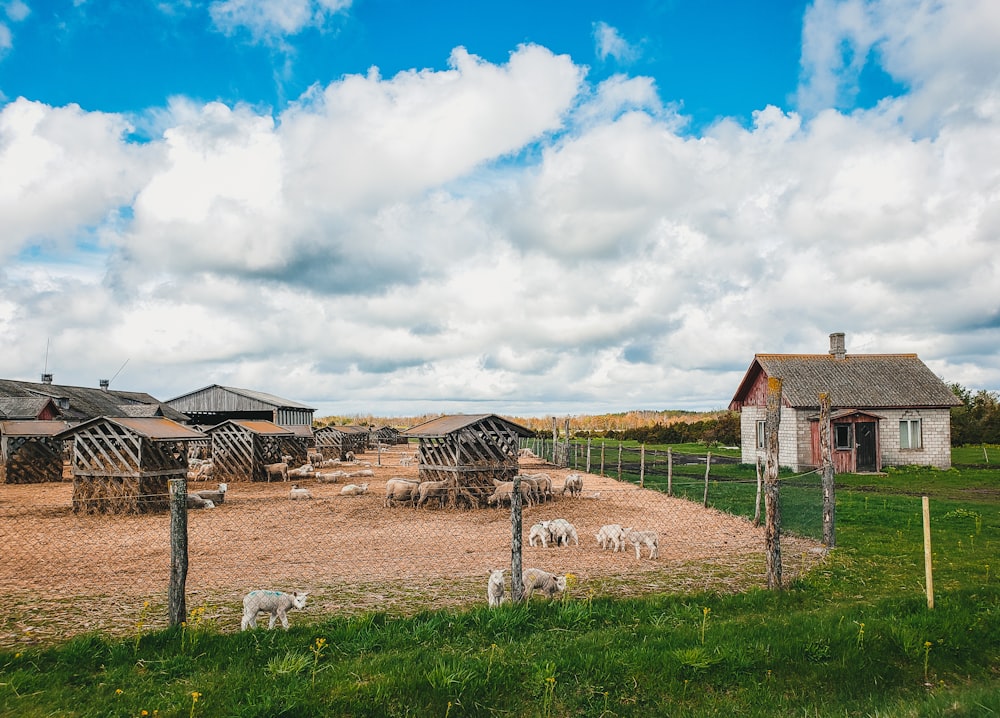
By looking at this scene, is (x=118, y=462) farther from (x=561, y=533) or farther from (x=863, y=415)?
(x=863, y=415)

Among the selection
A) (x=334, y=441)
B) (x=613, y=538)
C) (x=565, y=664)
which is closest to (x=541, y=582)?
(x=565, y=664)

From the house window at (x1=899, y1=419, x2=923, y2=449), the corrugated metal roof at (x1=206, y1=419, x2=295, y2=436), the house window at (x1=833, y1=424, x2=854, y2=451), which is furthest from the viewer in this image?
the house window at (x1=899, y1=419, x2=923, y2=449)

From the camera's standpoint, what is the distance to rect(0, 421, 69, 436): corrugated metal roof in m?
30.7

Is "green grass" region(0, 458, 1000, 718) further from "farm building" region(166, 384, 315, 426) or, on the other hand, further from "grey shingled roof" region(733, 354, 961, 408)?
"farm building" region(166, 384, 315, 426)

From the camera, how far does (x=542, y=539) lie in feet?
46.5

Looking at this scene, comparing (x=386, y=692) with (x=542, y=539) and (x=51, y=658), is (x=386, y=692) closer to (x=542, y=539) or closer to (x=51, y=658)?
(x=51, y=658)

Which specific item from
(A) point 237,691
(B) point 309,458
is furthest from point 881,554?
(B) point 309,458

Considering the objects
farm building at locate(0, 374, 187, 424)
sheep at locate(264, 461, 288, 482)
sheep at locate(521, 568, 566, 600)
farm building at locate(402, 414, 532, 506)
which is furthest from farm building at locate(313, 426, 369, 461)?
sheep at locate(521, 568, 566, 600)

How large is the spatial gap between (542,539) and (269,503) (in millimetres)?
12877

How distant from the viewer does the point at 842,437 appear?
105 feet

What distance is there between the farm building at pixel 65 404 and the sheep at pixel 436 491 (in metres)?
28.5

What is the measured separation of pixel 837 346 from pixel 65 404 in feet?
191

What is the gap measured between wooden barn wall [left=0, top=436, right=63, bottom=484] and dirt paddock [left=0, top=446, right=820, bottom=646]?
1157 cm

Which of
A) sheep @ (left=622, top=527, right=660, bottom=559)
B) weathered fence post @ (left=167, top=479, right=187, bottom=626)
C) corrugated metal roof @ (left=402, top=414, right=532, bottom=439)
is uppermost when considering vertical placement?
corrugated metal roof @ (left=402, top=414, right=532, bottom=439)
